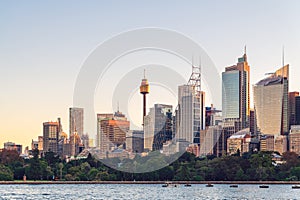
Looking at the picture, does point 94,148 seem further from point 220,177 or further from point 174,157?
point 220,177

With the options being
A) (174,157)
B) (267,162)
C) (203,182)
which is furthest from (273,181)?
(174,157)

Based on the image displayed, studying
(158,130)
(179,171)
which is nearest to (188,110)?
(158,130)

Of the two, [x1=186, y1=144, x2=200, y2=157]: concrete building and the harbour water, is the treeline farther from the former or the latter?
[x1=186, y1=144, x2=200, y2=157]: concrete building

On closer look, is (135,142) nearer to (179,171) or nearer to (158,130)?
(158,130)

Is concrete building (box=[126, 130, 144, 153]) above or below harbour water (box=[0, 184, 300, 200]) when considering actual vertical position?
above

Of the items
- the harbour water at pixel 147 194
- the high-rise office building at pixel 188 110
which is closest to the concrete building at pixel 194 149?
the high-rise office building at pixel 188 110

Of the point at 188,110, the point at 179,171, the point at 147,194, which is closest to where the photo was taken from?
the point at 147,194

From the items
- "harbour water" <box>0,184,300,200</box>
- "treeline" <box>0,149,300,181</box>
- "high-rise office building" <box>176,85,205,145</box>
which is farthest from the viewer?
"high-rise office building" <box>176,85,205,145</box>

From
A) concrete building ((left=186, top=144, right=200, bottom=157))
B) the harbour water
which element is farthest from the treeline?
concrete building ((left=186, top=144, right=200, bottom=157))

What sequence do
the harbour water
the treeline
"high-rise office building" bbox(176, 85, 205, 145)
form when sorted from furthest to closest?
"high-rise office building" bbox(176, 85, 205, 145) < the treeline < the harbour water
